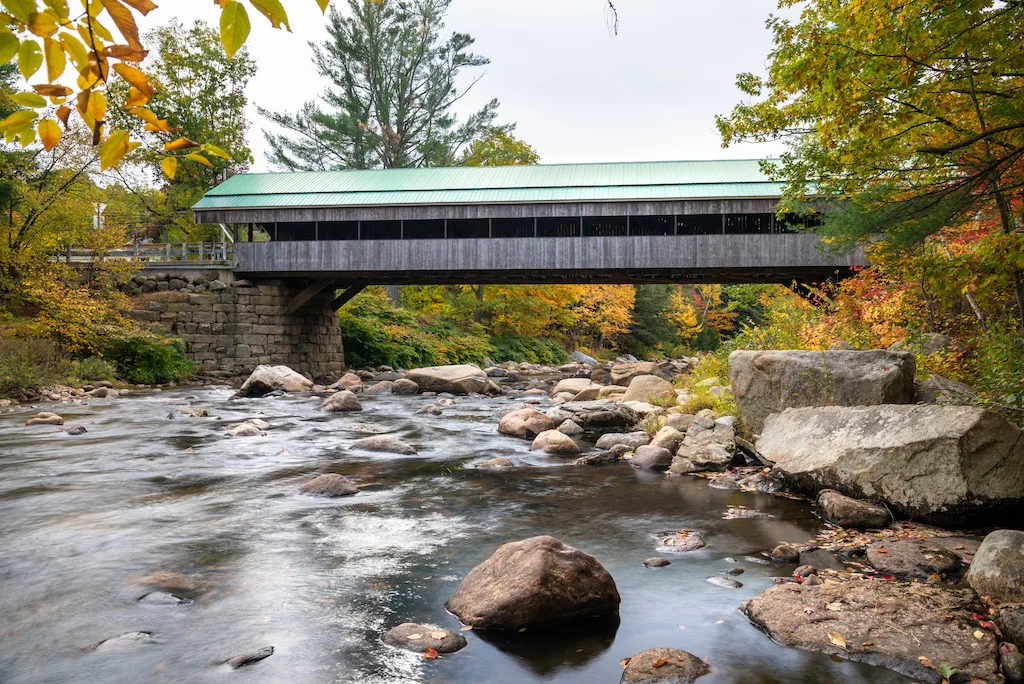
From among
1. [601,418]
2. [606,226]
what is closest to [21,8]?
[601,418]

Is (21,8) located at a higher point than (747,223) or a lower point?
lower

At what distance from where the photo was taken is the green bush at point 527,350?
28750 mm

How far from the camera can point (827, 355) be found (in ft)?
24.0

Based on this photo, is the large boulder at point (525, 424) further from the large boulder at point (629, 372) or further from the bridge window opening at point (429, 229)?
the bridge window opening at point (429, 229)

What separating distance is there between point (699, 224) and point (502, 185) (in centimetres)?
528

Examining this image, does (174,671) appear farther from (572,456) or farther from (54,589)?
(572,456)

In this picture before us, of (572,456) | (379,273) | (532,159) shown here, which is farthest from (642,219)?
(532,159)

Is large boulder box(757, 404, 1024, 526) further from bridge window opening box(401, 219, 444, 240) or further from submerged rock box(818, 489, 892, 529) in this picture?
bridge window opening box(401, 219, 444, 240)

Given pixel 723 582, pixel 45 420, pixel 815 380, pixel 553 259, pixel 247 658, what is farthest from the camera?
pixel 553 259

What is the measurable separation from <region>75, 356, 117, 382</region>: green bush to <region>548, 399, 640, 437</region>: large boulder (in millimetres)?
10484

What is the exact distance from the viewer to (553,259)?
1845cm

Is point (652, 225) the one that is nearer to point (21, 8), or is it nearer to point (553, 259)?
point (553, 259)

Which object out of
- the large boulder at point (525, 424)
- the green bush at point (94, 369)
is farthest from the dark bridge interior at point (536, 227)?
the large boulder at point (525, 424)

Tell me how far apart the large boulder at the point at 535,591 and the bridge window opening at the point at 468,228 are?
15.9 metres
